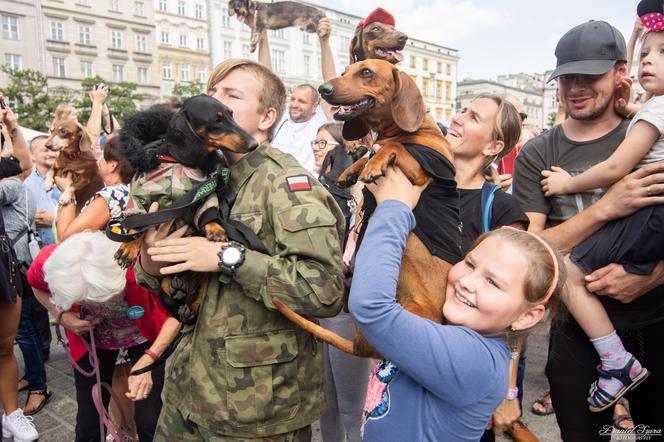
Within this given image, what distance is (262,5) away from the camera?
4.63 m

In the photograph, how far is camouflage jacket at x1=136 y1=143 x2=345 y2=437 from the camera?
183cm

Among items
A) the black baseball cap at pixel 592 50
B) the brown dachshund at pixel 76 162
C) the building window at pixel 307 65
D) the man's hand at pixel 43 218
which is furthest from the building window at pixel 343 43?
the black baseball cap at pixel 592 50

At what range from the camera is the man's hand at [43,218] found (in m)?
6.07

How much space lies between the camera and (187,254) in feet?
5.69

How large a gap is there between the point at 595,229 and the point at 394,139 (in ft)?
4.13

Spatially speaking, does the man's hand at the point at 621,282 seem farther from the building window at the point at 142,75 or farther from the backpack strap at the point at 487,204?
the building window at the point at 142,75

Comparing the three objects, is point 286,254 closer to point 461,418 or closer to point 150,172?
point 150,172

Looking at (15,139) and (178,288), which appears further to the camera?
(15,139)

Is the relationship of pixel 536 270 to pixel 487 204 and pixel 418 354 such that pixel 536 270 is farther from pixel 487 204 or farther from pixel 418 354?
pixel 487 204

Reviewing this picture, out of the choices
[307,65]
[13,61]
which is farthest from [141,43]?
[307,65]

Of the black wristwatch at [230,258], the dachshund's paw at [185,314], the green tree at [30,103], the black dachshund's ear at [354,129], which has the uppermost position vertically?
the green tree at [30,103]

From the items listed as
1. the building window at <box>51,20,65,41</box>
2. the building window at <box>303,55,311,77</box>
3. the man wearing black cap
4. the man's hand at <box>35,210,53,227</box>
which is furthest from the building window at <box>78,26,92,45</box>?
the man wearing black cap

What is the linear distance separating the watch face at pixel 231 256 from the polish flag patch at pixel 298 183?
373mm

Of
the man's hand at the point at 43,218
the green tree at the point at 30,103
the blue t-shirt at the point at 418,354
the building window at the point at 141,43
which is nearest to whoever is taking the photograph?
the blue t-shirt at the point at 418,354
